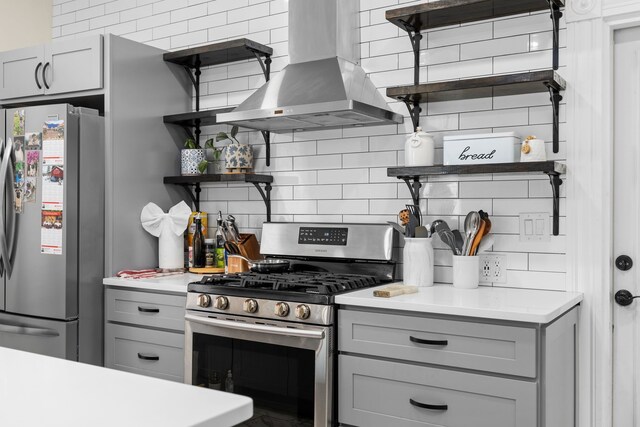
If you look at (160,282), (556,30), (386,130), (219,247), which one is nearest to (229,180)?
(219,247)

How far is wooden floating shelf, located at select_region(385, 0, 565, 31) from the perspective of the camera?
270 cm

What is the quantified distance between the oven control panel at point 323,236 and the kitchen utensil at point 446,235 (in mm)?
518

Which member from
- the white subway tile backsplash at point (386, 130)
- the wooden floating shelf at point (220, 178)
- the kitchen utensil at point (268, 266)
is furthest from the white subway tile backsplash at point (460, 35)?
the kitchen utensil at point (268, 266)

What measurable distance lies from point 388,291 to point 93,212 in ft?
5.66

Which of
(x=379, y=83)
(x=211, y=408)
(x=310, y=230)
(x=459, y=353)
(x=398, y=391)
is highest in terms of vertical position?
(x=379, y=83)

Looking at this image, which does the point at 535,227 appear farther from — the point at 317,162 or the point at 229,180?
the point at 229,180

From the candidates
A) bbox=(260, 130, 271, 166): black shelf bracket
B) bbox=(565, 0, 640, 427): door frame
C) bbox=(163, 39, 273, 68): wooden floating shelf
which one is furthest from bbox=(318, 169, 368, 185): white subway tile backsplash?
bbox=(565, 0, 640, 427): door frame

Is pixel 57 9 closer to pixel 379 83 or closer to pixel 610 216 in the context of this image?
pixel 379 83

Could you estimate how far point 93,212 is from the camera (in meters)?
3.31

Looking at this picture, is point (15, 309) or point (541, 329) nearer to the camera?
point (541, 329)

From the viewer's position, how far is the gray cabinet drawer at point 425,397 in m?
2.12

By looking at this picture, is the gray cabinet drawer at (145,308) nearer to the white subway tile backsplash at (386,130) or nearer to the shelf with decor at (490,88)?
the white subway tile backsplash at (386,130)

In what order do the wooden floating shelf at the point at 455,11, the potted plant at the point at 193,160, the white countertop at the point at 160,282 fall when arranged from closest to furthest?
the wooden floating shelf at the point at 455,11
the white countertop at the point at 160,282
the potted plant at the point at 193,160

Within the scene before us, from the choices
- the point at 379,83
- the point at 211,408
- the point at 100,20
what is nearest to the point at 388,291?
the point at 379,83
